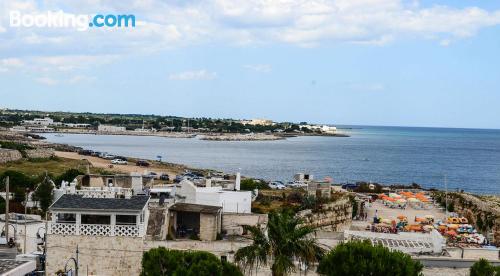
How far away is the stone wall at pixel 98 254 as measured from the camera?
2072 cm

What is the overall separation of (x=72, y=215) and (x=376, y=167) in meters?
109

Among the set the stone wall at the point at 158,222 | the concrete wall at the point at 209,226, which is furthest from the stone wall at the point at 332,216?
the stone wall at the point at 158,222

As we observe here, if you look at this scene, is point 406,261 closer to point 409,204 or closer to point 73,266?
point 73,266

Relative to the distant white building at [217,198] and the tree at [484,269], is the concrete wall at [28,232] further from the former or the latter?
the tree at [484,269]

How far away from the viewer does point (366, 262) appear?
55.8 feet

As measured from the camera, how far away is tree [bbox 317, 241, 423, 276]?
1691 centimetres

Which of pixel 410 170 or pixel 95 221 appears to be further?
pixel 410 170

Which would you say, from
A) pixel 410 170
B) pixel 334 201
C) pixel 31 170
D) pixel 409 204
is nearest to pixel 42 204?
pixel 334 201

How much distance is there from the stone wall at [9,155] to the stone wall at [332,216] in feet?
153

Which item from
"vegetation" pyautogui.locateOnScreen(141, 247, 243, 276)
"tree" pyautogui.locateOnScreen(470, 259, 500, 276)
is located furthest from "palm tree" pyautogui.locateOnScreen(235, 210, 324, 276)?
"tree" pyautogui.locateOnScreen(470, 259, 500, 276)

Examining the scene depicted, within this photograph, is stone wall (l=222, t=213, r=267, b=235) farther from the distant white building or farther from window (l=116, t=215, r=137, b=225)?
window (l=116, t=215, r=137, b=225)

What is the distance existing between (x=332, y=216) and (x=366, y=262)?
743 inches

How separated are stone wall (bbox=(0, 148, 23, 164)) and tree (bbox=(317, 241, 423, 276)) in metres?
61.7

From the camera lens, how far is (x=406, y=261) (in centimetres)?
1717
